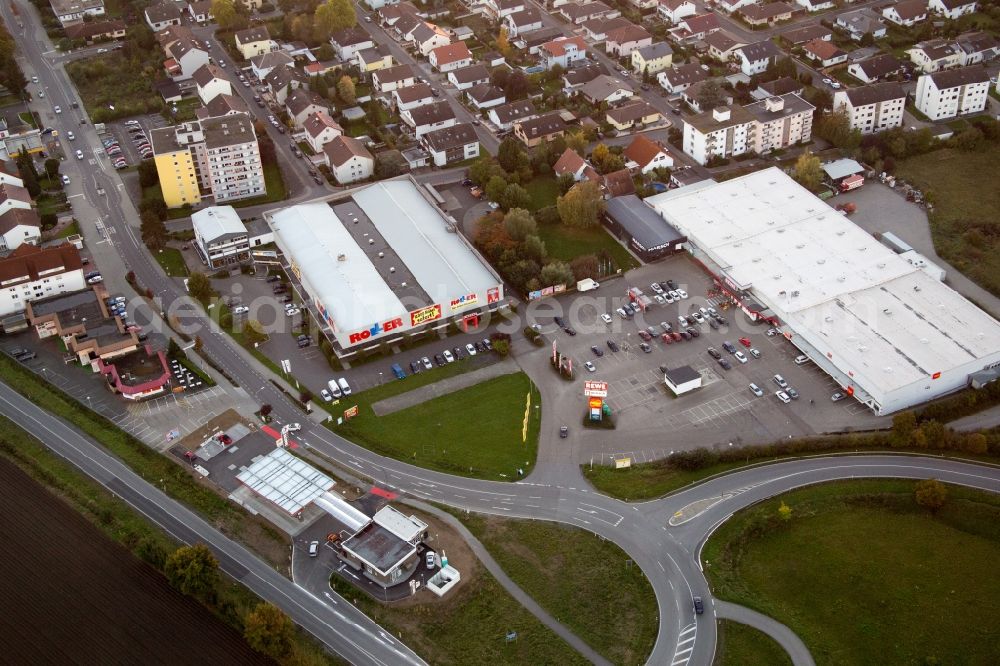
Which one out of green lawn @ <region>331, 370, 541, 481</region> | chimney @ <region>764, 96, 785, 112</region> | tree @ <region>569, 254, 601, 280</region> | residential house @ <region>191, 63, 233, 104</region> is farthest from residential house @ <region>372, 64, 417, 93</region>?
green lawn @ <region>331, 370, 541, 481</region>

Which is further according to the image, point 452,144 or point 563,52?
point 563,52

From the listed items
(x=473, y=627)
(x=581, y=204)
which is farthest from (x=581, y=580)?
(x=581, y=204)

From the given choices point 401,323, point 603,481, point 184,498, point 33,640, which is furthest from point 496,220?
point 33,640

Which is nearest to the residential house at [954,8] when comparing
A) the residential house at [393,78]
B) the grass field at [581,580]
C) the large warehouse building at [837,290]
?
the large warehouse building at [837,290]

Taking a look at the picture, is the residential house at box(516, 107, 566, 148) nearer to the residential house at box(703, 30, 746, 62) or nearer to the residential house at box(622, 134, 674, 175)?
the residential house at box(622, 134, 674, 175)

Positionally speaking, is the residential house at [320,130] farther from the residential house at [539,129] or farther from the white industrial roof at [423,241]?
the residential house at [539,129]

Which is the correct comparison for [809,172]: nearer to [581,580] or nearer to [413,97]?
[413,97]

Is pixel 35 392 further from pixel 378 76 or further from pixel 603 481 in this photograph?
pixel 378 76
